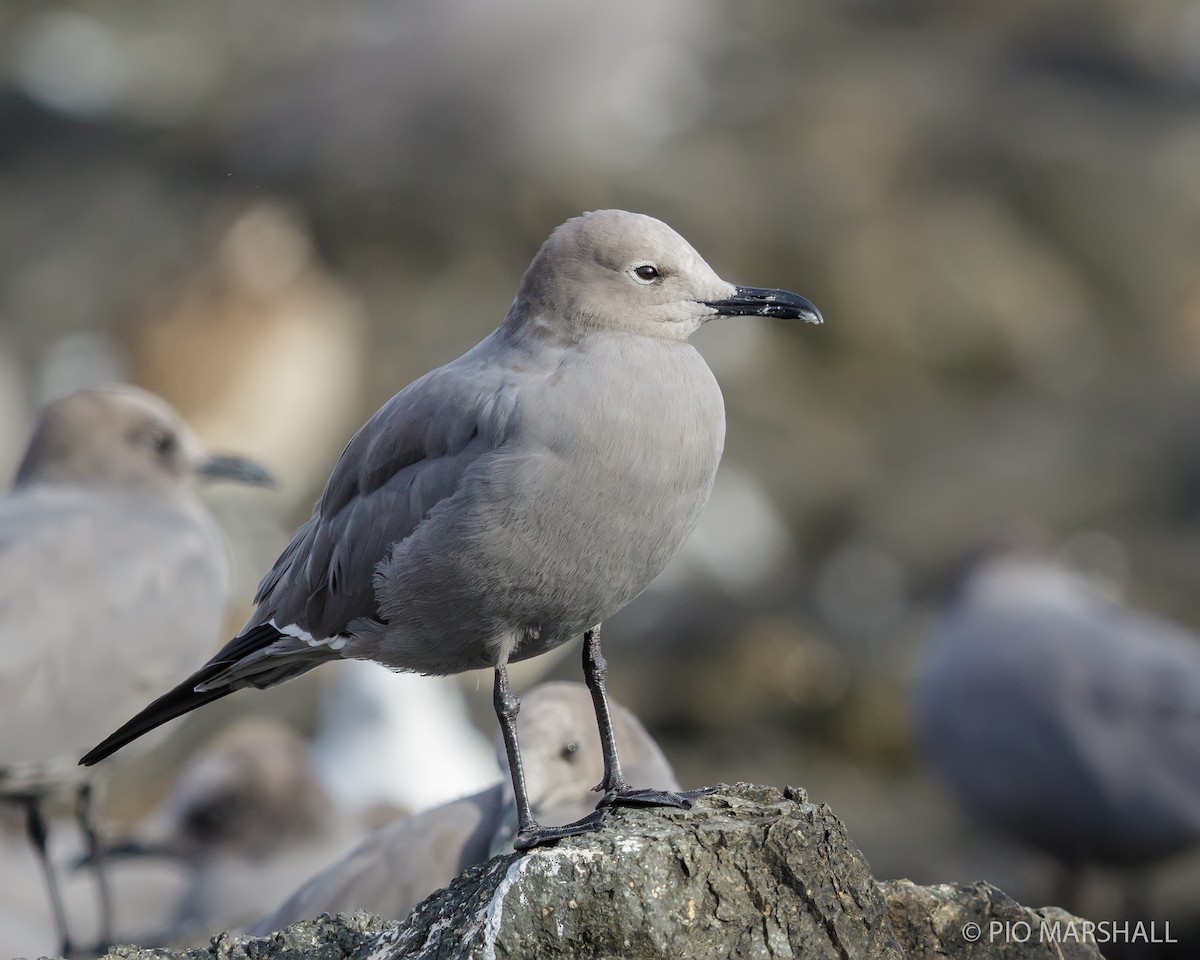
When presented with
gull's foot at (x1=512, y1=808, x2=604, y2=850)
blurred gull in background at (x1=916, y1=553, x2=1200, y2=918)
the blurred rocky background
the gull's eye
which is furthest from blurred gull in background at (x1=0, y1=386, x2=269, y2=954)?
the blurred rocky background

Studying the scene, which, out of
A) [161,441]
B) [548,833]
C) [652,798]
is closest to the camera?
[548,833]

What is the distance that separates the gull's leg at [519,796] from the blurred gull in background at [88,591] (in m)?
2.83

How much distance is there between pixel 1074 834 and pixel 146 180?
13.0m

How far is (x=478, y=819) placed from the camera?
4402mm

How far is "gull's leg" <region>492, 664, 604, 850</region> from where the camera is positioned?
3150 millimetres

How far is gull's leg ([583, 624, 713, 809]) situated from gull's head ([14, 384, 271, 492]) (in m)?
3.13

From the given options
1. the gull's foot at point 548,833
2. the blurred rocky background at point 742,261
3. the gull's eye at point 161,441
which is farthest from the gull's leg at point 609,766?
the blurred rocky background at point 742,261

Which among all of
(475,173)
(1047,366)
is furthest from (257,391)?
(1047,366)

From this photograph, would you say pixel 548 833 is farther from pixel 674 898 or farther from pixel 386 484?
pixel 386 484

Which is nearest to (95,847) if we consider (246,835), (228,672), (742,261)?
(246,835)

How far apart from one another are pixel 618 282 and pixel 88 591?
3109 mm

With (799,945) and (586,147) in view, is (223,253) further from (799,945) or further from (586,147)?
(799,945)

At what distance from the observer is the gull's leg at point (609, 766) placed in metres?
3.32

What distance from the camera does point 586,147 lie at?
57.0 feet
